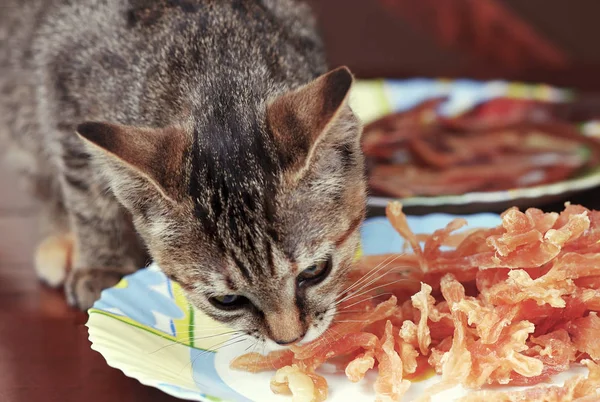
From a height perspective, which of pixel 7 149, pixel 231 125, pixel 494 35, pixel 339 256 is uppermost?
pixel 231 125

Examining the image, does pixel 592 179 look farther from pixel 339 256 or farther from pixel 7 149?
pixel 7 149

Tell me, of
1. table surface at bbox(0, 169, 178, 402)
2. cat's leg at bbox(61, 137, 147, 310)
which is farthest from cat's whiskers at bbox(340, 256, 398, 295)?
cat's leg at bbox(61, 137, 147, 310)

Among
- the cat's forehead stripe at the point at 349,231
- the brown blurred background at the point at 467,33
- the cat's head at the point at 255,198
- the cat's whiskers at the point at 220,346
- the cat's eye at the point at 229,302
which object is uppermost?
the cat's head at the point at 255,198

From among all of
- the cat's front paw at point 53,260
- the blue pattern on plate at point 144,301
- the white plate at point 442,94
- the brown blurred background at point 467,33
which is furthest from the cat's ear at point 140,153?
the brown blurred background at point 467,33

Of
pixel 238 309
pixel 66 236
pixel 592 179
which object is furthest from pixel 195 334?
pixel 592 179

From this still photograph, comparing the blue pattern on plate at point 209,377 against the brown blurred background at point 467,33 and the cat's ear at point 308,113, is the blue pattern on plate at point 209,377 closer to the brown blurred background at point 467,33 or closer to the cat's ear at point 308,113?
the cat's ear at point 308,113

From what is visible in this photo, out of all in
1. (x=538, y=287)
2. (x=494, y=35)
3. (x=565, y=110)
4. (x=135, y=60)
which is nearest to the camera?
(x=538, y=287)

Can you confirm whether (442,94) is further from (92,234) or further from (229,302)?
(229,302)
